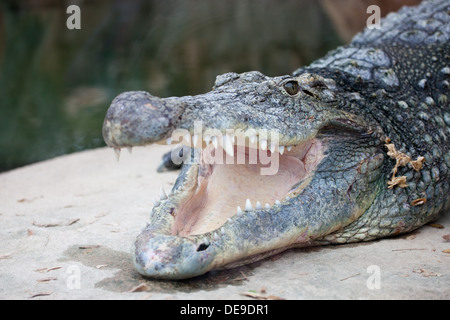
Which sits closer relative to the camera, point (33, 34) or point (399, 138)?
point (399, 138)

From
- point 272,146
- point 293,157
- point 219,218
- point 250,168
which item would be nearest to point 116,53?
point 250,168

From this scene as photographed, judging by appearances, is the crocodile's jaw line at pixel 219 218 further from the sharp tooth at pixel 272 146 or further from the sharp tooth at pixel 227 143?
the sharp tooth at pixel 227 143

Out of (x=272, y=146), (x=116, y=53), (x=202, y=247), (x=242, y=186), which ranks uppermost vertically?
(x=116, y=53)

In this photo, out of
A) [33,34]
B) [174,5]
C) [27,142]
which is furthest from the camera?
[174,5]

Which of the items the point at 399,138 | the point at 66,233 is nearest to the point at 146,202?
the point at 66,233

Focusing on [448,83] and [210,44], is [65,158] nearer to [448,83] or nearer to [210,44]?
[448,83]

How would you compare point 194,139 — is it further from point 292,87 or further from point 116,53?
point 116,53

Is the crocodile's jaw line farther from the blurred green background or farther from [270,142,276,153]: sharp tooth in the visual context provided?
the blurred green background

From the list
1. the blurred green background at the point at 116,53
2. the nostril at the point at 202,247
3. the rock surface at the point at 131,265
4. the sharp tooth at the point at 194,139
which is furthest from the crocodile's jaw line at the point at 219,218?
the blurred green background at the point at 116,53
